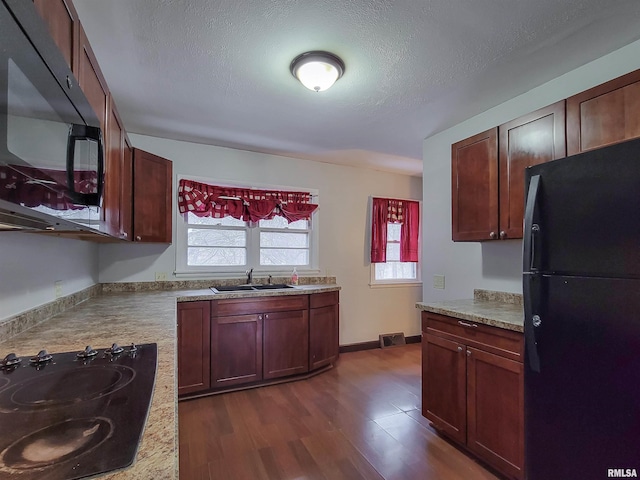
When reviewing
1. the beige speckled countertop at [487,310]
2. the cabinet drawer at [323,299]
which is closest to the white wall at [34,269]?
the cabinet drawer at [323,299]

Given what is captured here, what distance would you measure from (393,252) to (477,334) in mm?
2742

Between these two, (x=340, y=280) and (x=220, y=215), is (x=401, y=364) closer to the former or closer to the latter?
(x=340, y=280)

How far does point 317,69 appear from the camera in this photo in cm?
194

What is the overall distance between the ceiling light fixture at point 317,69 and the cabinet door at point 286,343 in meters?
2.11

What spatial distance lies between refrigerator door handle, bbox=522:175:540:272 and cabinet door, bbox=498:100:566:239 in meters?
0.52

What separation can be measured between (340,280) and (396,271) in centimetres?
99

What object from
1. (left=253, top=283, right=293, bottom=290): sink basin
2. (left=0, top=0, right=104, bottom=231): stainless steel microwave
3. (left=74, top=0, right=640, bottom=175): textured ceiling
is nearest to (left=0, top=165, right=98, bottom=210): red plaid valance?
(left=0, top=0, right=104, bottom=231): stainless steel microwave

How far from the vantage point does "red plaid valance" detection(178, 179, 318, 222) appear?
340 cm

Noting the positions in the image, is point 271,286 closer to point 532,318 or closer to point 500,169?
point 500,169

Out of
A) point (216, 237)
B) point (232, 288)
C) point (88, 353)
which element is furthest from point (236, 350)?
point (88, 353)

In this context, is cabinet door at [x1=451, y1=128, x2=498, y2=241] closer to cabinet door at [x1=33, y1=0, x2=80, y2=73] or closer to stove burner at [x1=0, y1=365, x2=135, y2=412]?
stove burner at [x1=0, y1=365, x2=135, y2=412]

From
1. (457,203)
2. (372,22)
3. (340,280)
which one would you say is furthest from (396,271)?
(372,22)

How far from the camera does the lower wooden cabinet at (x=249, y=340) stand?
2.81 meters

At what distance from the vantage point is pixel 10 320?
1.42 m
